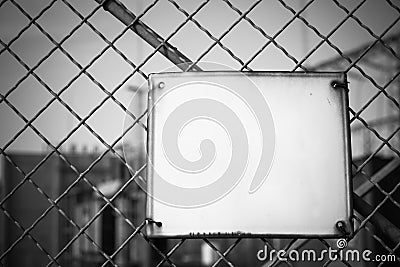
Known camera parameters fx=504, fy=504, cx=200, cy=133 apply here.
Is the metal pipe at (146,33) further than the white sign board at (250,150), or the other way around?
the metal pipe at (146,33)

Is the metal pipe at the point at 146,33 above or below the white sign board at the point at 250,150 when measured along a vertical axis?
above

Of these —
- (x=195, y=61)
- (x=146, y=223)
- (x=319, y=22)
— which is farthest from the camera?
(x=319, y=22)

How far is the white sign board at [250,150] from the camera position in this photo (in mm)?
1957

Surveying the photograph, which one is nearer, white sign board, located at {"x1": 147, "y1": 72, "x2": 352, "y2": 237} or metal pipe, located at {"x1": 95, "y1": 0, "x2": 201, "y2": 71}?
white sign board, located at {"x1": 147, "y1": 72, "x2": 352, "y2": 237}

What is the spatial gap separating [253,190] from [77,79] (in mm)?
881

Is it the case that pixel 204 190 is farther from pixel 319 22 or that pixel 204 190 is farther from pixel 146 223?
pixel 319 22

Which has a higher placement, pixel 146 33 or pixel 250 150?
pixel 146 33

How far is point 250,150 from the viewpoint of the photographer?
2.02m

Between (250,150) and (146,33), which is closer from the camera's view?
(250,150)

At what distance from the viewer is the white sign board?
77.0 inches

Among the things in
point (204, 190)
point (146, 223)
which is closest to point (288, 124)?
point (204, 190)

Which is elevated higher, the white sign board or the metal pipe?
the metal pipe

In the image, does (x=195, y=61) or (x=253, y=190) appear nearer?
(x=253, y=190)

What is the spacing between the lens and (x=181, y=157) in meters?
1.98
